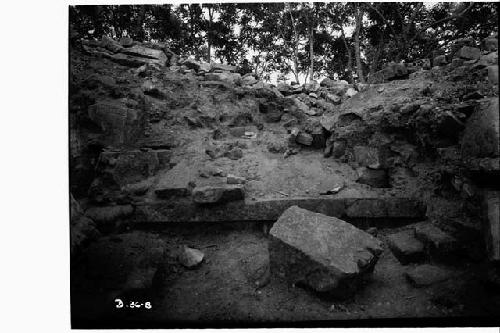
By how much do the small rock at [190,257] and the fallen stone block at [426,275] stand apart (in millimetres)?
2026

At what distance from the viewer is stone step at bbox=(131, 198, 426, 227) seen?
3.03 metres

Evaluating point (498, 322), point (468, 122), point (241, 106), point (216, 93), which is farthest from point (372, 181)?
point (216, 93)

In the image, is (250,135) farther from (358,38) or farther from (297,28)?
(358,38)

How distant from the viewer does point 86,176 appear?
10.1 ft

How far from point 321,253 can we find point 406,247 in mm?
976

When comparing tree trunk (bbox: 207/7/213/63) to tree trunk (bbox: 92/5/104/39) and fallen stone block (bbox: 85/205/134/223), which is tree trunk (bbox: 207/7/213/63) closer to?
tree trunk (bbox: 92/5/104/39)

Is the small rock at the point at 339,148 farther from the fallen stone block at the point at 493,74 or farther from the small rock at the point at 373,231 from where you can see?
the fallen stone block at the point at 493,74

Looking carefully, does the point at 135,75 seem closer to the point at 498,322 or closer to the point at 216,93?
the point at 216,93

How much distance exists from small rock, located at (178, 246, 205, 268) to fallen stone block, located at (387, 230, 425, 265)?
6.54ft

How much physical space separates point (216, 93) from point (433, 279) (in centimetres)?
422

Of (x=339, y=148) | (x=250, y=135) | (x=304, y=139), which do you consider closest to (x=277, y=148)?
(x=304, y=139)

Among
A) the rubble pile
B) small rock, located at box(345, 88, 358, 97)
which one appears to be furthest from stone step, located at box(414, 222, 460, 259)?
small rock, located at box(345, 88, 358, 97)

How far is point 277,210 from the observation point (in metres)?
3.12

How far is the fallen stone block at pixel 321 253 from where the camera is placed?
90.2 inches
